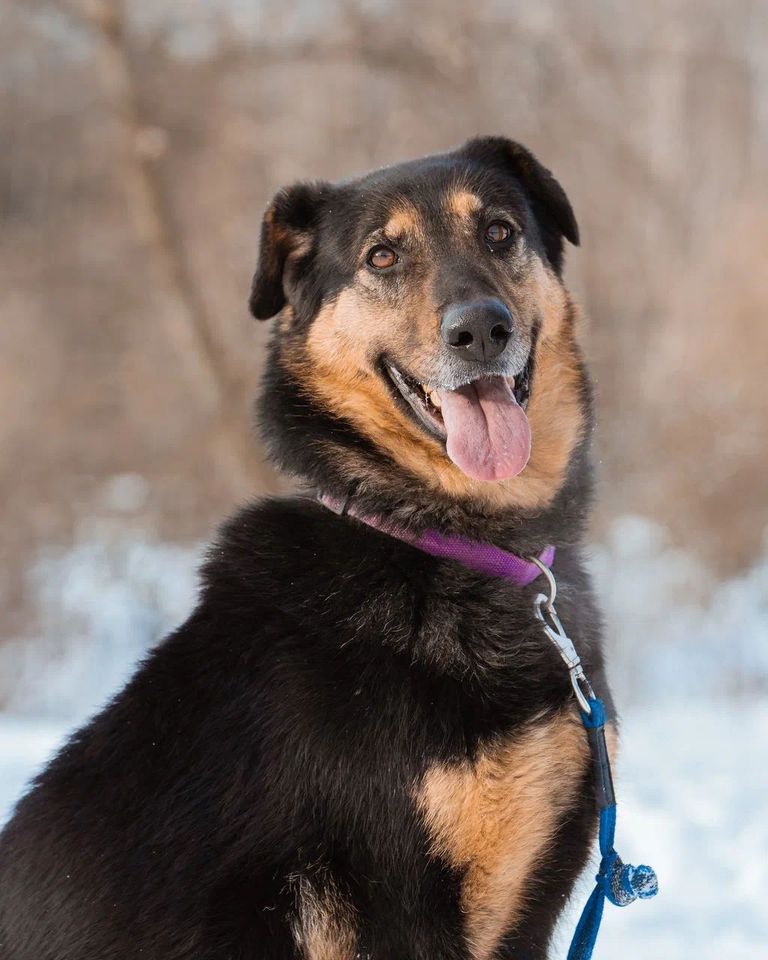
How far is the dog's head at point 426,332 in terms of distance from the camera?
2949mm

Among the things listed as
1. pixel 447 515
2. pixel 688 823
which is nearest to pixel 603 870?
pixel 447 515

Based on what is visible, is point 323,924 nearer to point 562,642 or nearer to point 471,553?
point 562,642

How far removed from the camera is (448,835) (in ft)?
8.00

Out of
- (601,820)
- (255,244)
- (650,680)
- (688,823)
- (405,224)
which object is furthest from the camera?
(255,244)

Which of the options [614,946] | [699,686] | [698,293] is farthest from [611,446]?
[614,946]

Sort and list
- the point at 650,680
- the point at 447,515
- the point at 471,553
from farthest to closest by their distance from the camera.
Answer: the point at 650,680 → the point at 447,515 → the point at 471,553

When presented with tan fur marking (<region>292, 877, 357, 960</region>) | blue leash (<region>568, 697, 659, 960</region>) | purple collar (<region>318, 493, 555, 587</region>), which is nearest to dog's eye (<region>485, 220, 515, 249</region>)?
purple collar (<region>318, 493, 555, 587</region>)

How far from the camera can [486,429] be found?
9.68ft

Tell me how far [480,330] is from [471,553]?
0.59 meters

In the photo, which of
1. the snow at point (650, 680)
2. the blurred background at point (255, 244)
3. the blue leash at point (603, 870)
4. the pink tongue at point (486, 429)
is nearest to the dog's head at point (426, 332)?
the pink tongue at point (486, 429)

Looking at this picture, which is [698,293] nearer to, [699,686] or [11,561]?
[699,686]

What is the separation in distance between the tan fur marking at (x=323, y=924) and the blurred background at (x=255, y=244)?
8237mm

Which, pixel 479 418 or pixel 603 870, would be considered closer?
pixel 603 870

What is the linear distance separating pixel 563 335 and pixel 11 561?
8954mm
